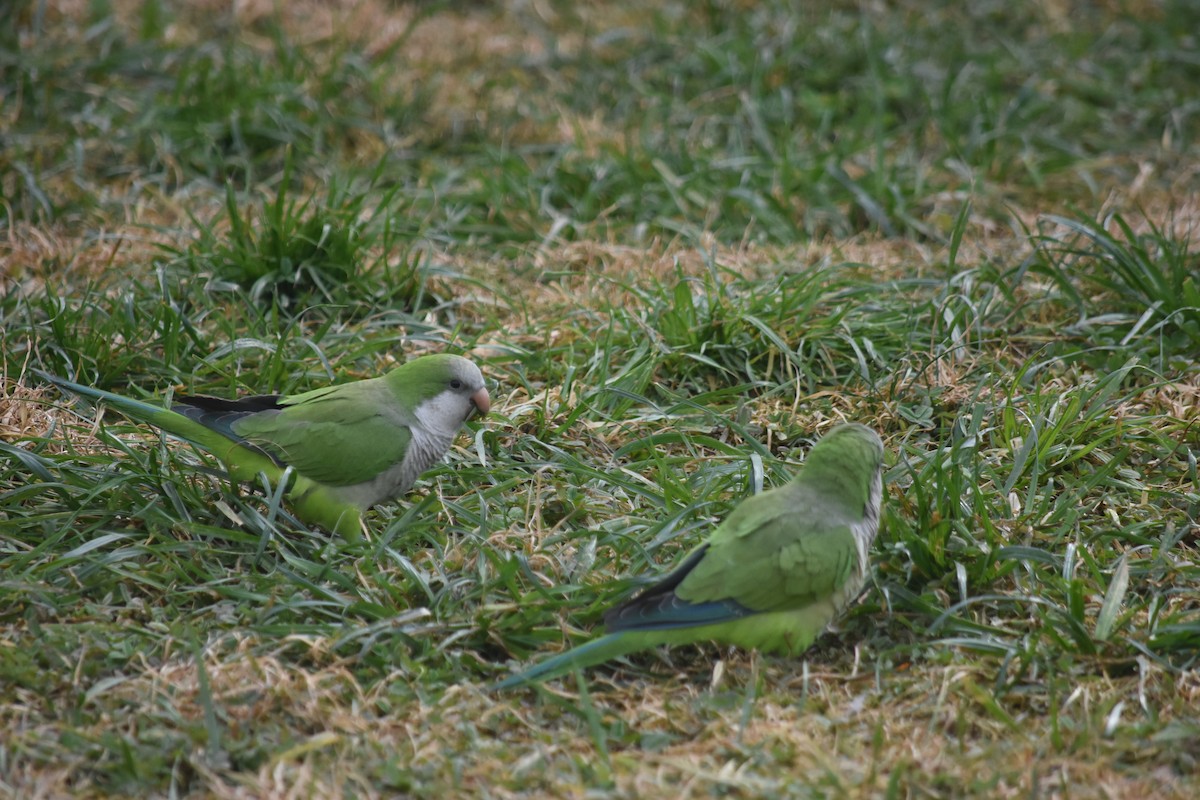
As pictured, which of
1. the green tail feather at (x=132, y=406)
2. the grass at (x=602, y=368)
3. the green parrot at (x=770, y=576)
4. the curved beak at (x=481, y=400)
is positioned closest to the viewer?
the grass at (x=602, y=368)

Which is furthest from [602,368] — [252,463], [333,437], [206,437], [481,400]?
[206,437]

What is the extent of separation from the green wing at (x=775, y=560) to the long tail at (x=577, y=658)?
199mm

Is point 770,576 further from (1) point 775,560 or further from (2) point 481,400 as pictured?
(2) point 481,400

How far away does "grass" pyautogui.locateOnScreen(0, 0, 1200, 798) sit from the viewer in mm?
3219

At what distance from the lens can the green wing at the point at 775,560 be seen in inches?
133

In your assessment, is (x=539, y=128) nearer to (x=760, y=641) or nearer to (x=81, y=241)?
(x=81, y=241)

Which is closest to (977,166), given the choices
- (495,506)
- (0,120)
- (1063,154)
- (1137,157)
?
(1063,154)

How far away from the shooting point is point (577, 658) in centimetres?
330

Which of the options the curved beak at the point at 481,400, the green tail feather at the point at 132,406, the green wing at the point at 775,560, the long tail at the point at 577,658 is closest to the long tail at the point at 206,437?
the green tail feather at the point at 132,406

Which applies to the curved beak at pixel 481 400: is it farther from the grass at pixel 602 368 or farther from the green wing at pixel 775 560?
the green wing at pixel 775 560

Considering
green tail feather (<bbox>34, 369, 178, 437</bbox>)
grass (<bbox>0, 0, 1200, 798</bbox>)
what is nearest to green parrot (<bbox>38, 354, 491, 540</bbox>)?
green tail feather (<bbox>34, 369, 178, 437</bbox>)

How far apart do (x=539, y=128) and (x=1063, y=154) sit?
299 centimetres

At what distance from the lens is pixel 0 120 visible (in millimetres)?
6539

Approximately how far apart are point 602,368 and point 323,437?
126cm
